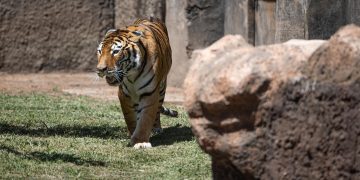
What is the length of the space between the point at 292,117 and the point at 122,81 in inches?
175

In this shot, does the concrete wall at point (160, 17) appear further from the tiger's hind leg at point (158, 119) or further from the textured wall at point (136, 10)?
the tiger's hind leg at point (158, 119)

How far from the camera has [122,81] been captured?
9.43 m

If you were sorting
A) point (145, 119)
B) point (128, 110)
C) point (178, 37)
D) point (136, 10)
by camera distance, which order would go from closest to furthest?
point (145, 119) < point (128, 110) < point (178, 37) < point (136, 10)

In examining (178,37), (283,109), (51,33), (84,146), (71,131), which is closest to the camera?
(283,109)

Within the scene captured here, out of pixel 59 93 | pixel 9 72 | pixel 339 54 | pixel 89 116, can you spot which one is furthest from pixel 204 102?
pixel 9 72

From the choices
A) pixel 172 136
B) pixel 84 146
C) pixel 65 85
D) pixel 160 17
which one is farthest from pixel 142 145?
pixel 65 85

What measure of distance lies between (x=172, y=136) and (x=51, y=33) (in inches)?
268

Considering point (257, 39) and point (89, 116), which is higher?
point (257, 39)

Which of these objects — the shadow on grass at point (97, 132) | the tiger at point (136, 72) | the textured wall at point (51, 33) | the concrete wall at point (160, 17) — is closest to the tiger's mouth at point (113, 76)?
the tiger at point (136, 72)

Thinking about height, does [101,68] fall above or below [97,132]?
above

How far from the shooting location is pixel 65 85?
1507 centimetres

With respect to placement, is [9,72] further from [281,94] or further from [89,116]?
[281,94]

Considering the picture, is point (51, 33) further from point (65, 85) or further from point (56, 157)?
point (56, 157)

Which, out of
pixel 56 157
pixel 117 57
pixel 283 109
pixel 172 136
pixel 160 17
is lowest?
pixel 172 136
